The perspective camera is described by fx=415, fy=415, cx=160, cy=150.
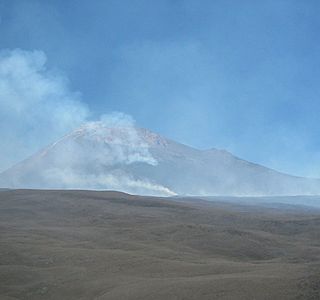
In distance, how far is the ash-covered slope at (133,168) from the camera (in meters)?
132

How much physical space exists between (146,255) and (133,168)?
121577 millimetres

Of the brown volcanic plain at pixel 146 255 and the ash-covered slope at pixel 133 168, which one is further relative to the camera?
the ash-covered slope at pixel 133 168

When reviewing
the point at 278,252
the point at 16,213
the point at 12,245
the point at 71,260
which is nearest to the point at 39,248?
the point at 12,245

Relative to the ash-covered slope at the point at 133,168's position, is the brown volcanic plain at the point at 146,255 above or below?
below

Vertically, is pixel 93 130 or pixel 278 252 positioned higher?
pixel 93 130

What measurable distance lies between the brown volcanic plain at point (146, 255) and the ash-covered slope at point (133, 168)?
279 feet

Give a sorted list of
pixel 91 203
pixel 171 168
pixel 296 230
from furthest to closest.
A: pixel 171 168 < pixel 91 203 < pixel 296 230

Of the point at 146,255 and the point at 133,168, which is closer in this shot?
the point at 146,255

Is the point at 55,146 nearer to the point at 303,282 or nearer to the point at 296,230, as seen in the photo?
the point at 296,230

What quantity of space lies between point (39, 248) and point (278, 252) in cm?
1392

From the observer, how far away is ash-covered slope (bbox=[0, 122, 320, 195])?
132 meters

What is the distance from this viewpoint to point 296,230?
3550cm

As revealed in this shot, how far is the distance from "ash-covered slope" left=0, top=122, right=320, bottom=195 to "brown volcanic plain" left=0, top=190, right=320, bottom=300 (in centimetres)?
8508

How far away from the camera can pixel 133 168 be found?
460ft
